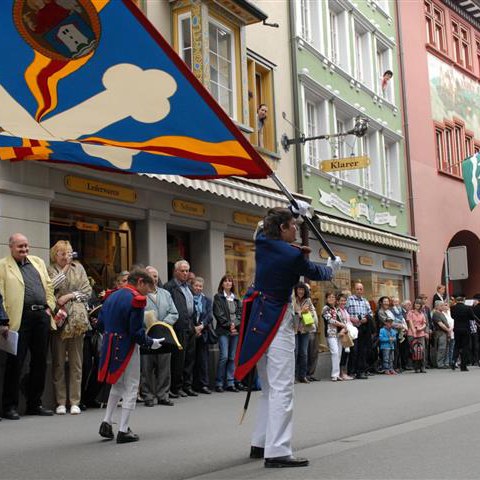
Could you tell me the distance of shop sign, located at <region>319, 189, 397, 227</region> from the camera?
23.1 m

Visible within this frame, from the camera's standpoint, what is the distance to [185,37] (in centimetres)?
1691

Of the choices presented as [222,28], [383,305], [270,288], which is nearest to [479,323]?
[383,305]

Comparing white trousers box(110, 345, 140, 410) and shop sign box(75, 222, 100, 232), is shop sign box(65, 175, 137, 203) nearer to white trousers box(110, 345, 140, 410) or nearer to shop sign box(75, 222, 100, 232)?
shop sign box(75, 222, 100, 232)

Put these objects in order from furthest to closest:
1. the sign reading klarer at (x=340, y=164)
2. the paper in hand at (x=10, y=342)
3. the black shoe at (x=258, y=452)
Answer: the sign reading klarer at (x=340, y=164) < the paper in hand at (x=10, y=342) < the black shoe at (x=258, y=452)

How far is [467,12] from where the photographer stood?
115 feet

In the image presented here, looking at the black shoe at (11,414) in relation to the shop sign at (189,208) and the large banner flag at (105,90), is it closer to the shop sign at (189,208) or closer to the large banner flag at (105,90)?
the large banner flag at (105,90)

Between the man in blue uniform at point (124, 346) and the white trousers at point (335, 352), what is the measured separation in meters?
9.98

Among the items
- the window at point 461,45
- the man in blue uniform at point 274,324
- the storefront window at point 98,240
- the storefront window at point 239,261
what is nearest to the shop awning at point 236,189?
the storefront window at point 98,240

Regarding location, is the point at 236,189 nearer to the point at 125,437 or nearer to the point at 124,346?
the point at 124,346

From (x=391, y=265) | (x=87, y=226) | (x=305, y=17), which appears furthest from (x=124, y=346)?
(x=391, y=265)

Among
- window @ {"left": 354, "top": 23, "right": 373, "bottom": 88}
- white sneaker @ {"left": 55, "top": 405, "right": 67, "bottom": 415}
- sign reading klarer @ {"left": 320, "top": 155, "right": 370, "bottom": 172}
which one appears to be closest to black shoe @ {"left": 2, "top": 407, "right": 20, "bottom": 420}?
white sneaker @ {"left": 55, "top": 405, "right": 67, "bottom": 415}

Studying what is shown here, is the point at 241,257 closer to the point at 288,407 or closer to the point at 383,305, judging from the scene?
the point at 383,305

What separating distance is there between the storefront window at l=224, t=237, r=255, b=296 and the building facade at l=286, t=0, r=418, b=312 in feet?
6.61

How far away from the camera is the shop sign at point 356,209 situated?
75.7 ft
